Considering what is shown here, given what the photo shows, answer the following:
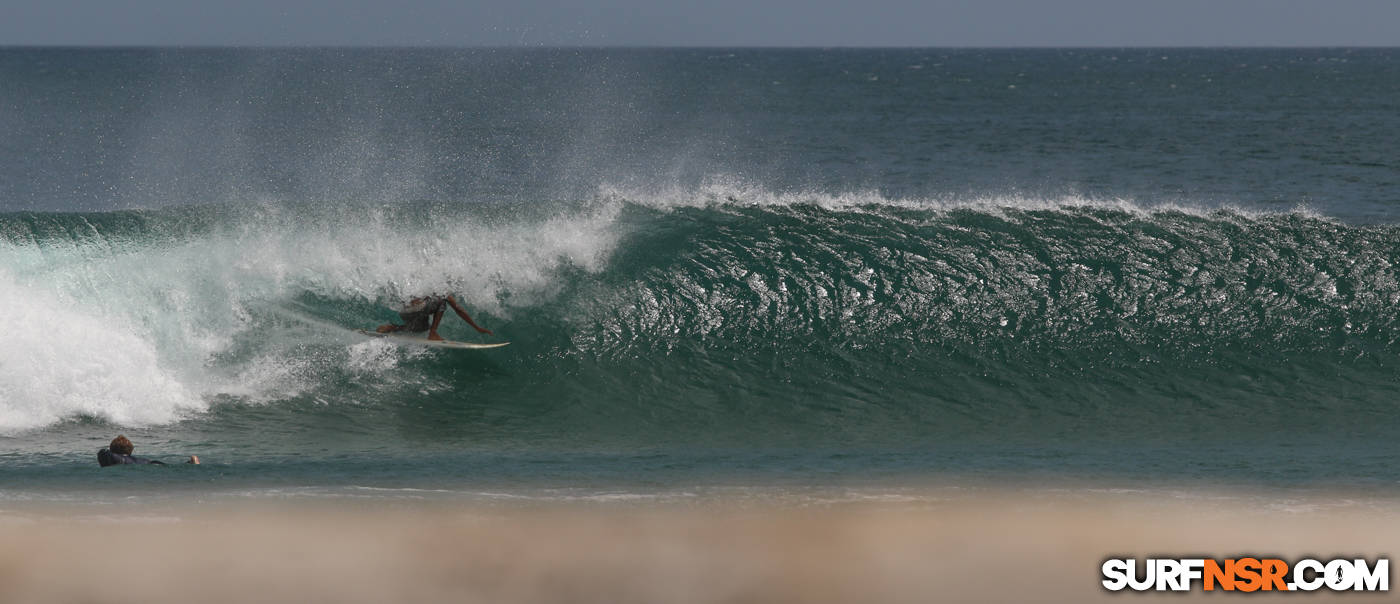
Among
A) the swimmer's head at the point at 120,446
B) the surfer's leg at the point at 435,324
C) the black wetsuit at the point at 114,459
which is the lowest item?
the black wetsuit at the point at 114,459

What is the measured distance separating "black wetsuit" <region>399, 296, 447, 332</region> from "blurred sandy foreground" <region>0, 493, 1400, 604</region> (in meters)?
4.30

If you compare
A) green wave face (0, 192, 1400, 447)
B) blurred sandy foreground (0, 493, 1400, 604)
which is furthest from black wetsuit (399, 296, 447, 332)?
blurred sandy foreground (0, 493, 1400, 604)

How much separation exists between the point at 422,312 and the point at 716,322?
333 centimetres

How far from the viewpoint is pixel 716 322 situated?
14.6 metres

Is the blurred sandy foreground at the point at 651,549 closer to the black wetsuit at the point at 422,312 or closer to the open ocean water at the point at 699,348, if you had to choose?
the open ocean water at the point at 699,348

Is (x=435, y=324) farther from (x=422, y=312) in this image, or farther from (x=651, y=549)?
(x=651, y=549)

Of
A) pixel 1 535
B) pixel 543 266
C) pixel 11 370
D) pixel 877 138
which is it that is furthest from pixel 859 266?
pixel 877 138

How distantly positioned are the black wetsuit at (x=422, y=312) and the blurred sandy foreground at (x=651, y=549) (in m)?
4.30

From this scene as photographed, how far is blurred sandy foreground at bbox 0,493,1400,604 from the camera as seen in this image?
7.20 m

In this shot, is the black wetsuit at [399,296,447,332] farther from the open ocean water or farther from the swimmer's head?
the swimmer's head

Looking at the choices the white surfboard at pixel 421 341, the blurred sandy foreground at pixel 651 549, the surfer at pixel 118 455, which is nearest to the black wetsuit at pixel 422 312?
the white surfboard at pixel 421 341

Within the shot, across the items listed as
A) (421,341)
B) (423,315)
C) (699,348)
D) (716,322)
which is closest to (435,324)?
(423,315)

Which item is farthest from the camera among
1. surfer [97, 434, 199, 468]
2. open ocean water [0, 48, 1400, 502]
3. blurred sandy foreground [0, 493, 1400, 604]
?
open ocean water [0, 48, 1400, 502]

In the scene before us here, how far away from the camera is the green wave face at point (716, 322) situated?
12.4m
